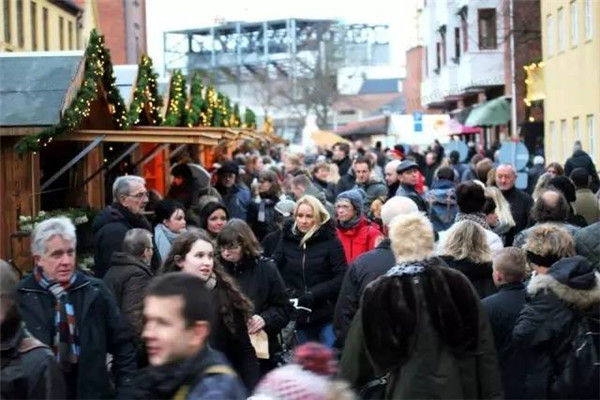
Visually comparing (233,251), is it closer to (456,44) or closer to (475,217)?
(475,217)

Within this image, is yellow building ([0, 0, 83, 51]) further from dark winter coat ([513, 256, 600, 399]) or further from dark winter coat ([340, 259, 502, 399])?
dark winter coat ([340, 259, 502, 399])

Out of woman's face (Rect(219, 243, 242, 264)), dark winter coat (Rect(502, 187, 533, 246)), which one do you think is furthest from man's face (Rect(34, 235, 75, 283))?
dark winter coat (Rect(502, 187, 533, 246))

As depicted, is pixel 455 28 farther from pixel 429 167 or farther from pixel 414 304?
pixel 414 304

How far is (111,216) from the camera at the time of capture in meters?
11.6

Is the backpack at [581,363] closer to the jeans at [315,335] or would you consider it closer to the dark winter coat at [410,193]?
the jeans at [315,335]

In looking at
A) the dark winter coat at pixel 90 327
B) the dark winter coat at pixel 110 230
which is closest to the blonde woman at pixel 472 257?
the dark winter coat at pixel 90 327

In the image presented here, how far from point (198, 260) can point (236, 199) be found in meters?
9.37

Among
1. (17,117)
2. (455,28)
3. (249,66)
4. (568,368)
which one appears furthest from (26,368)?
(249,66)

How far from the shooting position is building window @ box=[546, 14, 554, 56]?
39812 mm

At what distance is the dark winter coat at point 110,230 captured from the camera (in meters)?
11.3

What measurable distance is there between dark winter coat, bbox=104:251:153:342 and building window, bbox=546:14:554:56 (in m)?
32.3

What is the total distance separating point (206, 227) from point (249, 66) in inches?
2873

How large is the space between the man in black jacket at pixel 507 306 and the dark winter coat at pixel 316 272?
246 centimetres

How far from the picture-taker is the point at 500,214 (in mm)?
13266
